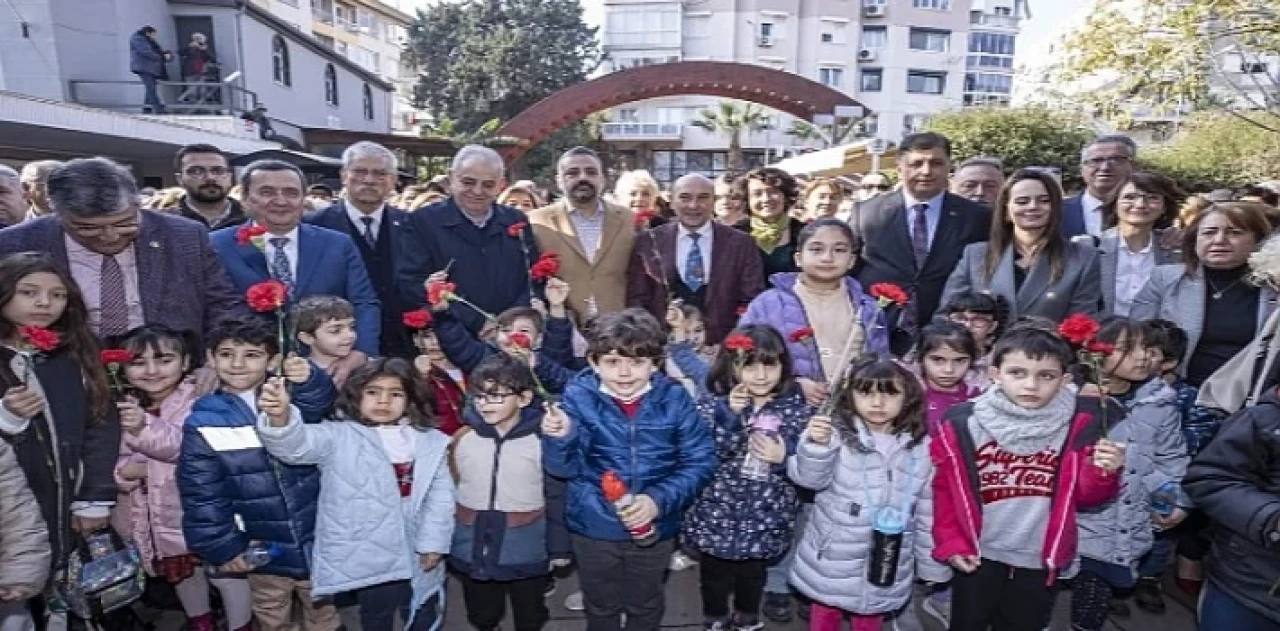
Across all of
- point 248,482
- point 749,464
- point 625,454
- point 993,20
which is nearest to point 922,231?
point 749,464

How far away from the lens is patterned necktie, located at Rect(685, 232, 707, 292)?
4.63 meters

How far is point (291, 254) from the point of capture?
155 inches

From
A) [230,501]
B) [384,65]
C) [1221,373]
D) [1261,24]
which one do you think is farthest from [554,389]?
Answer: [384,65]

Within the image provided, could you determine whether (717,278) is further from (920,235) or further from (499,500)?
(499,500)

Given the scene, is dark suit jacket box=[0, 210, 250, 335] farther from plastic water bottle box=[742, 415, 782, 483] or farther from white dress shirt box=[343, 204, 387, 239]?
plastic water bottle box=[742, 415, 782, 483]

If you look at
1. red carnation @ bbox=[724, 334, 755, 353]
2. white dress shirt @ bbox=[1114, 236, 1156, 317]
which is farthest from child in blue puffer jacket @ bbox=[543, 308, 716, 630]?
white dress shirt @ bbox=[1114, 236, 1156, 317]

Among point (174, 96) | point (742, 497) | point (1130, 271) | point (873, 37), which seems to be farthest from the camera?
point (873, 37)

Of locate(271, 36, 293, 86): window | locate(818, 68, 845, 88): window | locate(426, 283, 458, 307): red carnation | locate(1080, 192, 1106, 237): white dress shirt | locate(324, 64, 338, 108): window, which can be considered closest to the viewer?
locate(426, 283, 458, 307): red carnation

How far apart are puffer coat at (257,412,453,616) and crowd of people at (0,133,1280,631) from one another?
0.03 feet

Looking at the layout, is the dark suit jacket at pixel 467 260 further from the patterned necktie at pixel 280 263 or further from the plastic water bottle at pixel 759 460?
the plastic water bottle at pixel 759 460

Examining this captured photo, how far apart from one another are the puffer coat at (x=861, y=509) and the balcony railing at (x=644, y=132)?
149ft

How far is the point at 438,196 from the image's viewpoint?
6.43 metres

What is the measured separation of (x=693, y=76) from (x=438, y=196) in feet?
57.1

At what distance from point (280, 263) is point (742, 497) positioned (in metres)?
2.57
